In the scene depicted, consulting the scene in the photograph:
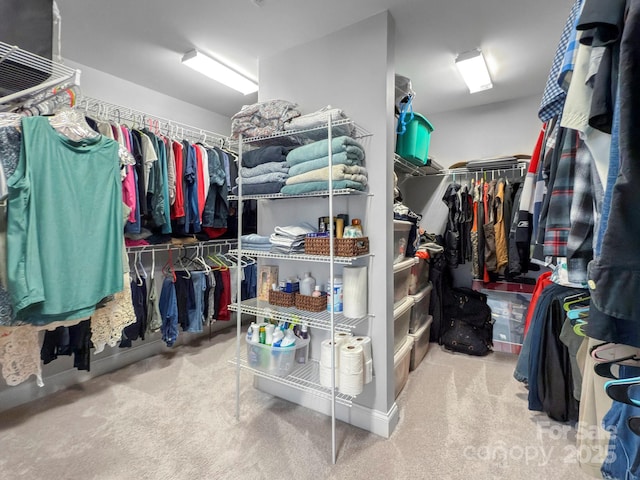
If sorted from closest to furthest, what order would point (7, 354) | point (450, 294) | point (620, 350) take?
point (620, 350) → point (7, 354) → point (450, 294)

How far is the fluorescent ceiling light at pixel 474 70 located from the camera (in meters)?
2.24

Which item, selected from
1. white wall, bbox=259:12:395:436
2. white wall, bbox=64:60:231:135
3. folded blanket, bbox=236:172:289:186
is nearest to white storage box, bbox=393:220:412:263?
white wall, bbox=259:12:395:436

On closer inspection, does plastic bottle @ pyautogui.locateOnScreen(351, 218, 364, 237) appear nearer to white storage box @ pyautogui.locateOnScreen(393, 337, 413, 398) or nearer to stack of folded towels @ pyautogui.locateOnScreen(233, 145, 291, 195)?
stack of folded towels @ pyautogui.locateOnScreen(233, 145, 291, 195)

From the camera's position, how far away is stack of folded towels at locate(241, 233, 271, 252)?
1940 mm

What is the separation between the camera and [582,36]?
750 millimetres

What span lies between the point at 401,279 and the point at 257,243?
111cm

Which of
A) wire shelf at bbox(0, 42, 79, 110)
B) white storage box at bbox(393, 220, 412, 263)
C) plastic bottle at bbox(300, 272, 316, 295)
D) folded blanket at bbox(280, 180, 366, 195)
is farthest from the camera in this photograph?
white storage box at bbox(393, 220, 412, 263)

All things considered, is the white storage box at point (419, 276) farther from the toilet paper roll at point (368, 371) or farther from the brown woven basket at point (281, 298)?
the brown woven basket at point (281, 298)

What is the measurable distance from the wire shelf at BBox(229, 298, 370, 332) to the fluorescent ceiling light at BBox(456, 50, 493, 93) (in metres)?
1.99

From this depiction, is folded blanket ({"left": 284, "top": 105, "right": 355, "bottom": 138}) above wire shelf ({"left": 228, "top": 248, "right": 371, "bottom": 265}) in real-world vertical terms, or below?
above

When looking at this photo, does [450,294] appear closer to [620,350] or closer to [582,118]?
[620,350]

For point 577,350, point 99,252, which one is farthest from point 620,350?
point 99,252

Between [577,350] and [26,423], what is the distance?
3132mm

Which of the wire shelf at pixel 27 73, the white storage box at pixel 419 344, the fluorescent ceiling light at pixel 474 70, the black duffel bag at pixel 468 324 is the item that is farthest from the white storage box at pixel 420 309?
the wire shelf at pixel 27 73
